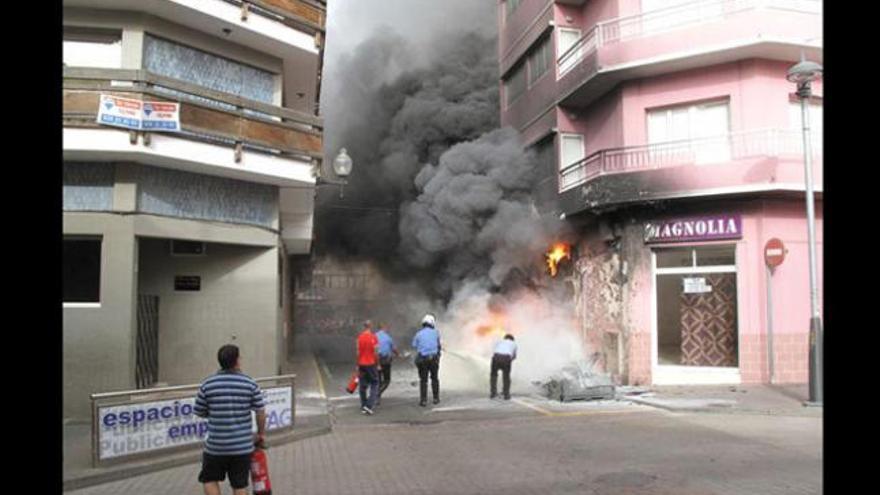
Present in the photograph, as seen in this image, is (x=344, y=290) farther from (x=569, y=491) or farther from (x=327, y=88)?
(x=569, y=491)

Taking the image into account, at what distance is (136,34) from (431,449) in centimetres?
764

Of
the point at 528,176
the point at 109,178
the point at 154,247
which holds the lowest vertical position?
the point at 154,247

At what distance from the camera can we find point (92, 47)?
36.8 feet

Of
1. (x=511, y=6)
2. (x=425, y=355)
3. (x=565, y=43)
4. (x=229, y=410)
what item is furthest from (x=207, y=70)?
(x=511, y=6)

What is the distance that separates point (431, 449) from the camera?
8766 mm

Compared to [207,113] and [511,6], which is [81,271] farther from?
[511,6]

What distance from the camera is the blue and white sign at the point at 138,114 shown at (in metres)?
10.4

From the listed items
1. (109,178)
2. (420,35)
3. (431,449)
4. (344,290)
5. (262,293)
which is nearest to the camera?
(431,449)

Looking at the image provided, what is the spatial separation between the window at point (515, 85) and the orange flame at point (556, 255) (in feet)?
18.8

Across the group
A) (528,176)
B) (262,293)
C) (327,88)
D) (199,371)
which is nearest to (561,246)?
(528,176)

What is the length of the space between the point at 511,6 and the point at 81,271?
1733cm

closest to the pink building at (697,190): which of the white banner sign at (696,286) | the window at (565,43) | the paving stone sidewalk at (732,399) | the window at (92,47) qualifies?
the white banner sign at (696,286)

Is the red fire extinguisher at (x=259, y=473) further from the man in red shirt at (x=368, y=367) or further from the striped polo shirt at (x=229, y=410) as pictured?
the man in red shirt at (x=368, y=367)

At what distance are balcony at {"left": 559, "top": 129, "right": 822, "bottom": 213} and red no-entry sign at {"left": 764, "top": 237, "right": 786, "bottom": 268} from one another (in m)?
1.11
